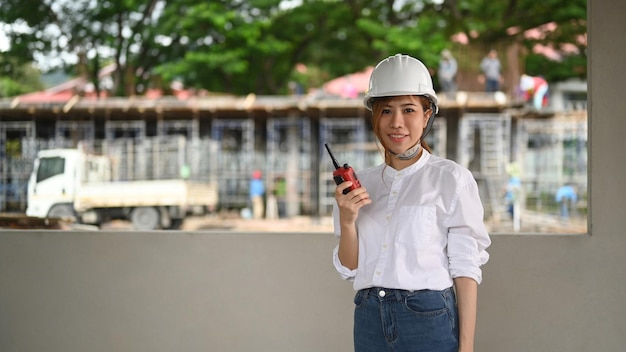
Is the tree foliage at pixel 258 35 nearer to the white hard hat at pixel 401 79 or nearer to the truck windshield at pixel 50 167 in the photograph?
the truck windshield at pixel 50 167

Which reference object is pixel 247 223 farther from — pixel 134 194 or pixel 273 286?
pixel 273 286

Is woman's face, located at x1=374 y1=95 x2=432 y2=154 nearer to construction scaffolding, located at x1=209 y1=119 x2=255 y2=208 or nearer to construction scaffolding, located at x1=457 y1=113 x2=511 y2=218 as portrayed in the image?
construction scaffolding, located at x1=457 y1=113 x2=511 y2=218

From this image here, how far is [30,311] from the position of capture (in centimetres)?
268

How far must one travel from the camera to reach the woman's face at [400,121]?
4.81 ft

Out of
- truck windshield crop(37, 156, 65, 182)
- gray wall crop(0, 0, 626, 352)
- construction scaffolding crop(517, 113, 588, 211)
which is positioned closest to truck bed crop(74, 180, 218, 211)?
truck windshield crop(37, 156, 65, 182)

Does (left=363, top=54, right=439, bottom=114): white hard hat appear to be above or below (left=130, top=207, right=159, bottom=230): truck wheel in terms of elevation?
above

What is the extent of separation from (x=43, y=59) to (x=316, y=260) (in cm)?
1594

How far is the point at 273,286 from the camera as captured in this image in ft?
8.38

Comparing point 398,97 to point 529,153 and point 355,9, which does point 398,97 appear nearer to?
point 529,153

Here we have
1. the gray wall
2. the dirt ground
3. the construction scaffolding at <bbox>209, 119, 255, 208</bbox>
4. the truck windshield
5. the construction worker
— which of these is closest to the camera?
the gray wall

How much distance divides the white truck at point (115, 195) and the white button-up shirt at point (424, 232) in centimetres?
964

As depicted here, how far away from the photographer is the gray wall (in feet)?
7.68

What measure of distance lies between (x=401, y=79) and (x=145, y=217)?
447 inches

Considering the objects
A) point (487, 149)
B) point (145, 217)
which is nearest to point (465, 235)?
point (145, 217)
